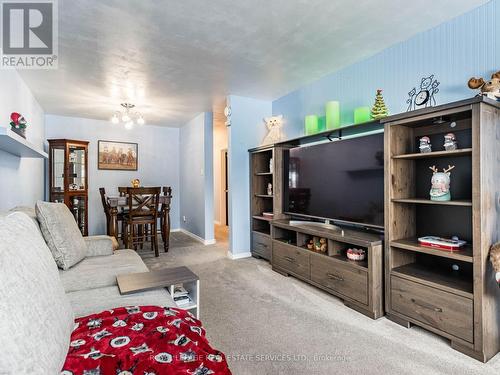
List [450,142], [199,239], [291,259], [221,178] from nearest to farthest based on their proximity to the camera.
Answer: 1. [450,142]
2. [291,259]
3. [199,239]
4. [221,178]

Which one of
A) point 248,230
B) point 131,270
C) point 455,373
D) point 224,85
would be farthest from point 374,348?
point 224,85

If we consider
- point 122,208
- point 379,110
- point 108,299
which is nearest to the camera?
point 108,299

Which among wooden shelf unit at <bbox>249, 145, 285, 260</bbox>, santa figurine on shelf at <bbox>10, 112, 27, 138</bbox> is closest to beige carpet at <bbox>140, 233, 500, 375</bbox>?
wooden shelf unit at <bbox>249, 145, 285, 260</bbox>

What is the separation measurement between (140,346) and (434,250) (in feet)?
6.26

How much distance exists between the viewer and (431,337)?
1940 mm

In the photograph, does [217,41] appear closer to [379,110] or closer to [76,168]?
[379,110]

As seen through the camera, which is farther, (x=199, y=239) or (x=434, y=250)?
(x=199, y=239)

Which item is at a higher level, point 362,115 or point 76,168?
point 362,115

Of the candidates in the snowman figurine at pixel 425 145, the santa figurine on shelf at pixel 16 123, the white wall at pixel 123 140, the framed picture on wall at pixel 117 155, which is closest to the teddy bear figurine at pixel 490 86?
the snowman figurine at pixel 425 145

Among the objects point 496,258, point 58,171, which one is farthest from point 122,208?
point 496,258

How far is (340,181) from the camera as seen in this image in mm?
2787

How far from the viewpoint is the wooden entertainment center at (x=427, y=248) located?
1.71 m

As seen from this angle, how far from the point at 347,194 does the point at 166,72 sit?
2.40 metres

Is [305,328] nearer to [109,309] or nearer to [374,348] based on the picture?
[374,348]
